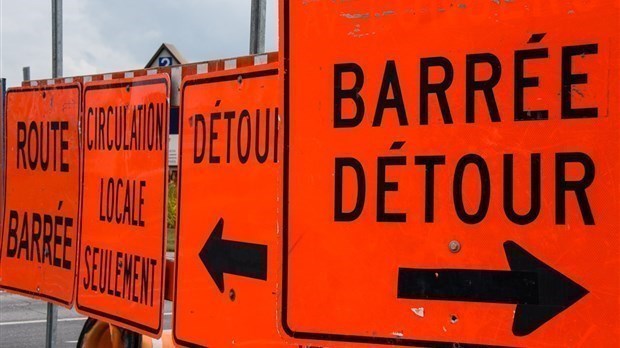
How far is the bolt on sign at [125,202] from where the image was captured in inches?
155

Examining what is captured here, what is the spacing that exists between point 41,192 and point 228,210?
6.38 ft

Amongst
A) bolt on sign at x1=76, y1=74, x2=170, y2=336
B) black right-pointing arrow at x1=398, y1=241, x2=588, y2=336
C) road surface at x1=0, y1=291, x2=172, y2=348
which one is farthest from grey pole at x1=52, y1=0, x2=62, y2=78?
road surface at x1=0, y1=291, x2=172, y2=348

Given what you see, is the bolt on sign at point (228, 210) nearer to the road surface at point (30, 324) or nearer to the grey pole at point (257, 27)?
the grey pole at point (257, 27)

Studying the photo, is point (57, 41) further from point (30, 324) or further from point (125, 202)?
point (30, 324)

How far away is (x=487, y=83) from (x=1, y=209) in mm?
3860

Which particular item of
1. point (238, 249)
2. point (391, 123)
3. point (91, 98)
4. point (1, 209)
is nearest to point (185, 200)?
point (238, 249)

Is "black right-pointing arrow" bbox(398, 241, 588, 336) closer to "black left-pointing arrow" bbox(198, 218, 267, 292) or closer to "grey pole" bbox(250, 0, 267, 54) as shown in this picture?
"black left-pointing arrow" bbox(198, 218, 267, 292)

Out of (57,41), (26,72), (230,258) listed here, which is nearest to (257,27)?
(230,258)

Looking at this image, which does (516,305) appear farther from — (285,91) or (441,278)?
(285,91)

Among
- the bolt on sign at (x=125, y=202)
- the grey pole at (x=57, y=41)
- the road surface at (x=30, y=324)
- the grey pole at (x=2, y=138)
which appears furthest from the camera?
the road surface at (x=30, y=324)

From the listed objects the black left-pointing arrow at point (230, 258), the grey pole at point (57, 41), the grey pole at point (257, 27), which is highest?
the grey pole at point (57, 41)

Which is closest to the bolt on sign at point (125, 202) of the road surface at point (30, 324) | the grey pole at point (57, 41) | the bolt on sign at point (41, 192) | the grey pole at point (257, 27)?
the bolt on sign at point (41, 192)

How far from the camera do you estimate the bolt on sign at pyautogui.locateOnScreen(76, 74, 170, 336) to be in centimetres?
395

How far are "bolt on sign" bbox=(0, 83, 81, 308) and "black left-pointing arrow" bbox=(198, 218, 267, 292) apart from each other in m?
1.35
